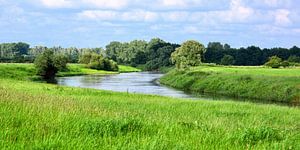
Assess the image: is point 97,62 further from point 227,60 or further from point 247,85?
point 247,85

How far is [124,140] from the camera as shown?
27.9 ft

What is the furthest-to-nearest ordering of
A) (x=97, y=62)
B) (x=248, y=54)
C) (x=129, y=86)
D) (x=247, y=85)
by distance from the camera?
1. (x=248, y=54)
2. (x=97, y=62)
3. (x=129, y=86)
4. (x=247, y=85)

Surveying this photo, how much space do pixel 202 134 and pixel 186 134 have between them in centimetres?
34

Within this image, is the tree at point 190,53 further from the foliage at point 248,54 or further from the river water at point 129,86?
the foliage at point 248,54

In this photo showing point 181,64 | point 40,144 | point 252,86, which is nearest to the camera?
Result: point 40,144

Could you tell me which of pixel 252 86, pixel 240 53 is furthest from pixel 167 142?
pixel 240 53

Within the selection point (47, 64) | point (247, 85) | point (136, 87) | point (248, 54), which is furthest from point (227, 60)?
point (136, 87)

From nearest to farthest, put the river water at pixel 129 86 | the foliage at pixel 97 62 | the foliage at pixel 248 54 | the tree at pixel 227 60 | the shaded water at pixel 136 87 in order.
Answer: the shaded water at pixel 136 87
the river water at pixel 129 86
the foliage at pixel 97 62
the tree at pixel 227 60
the foliage at pixel 248 54

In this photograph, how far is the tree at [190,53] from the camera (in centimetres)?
10294

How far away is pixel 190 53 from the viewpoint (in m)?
103

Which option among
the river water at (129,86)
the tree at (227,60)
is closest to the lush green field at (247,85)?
the river water at (129,86)

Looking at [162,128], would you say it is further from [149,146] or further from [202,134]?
[149,146]

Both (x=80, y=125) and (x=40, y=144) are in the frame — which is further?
(x=80, y=125)

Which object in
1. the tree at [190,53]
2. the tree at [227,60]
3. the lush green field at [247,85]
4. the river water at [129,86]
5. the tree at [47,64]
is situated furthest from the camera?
the tree at [227,60]
